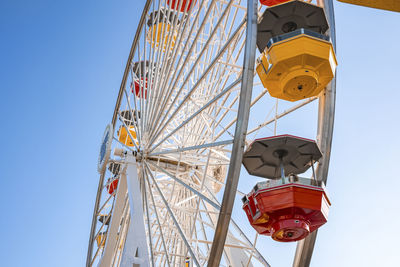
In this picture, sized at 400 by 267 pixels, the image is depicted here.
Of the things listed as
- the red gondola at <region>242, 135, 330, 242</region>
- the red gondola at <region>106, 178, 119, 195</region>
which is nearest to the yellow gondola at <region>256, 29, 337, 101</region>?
the red gondola at <region>242, 135, 330, 242</region>

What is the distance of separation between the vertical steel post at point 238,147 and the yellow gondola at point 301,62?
934 mm

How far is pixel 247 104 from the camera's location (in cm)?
592

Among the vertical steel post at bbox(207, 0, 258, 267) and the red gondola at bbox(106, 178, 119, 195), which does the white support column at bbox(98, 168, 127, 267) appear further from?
the vertical steel post at bbox(207, 0, 258, 267)

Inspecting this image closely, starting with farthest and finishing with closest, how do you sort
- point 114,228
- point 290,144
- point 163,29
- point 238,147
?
1. point 163,29
2. point 114,228
3. point 290,144
4. point 238,147

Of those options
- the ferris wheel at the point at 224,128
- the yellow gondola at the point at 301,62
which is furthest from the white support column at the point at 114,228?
the yellow gondola at the point at 301,62

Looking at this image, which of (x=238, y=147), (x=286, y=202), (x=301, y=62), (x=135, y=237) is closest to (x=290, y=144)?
(x=286, y=202)

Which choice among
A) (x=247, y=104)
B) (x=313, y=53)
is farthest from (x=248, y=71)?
(x=313, y=53)

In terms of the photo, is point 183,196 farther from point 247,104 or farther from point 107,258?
point 247,104

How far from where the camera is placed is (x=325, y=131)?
7734mm

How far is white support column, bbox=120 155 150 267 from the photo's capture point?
306 inches

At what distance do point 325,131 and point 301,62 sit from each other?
147 centimetres

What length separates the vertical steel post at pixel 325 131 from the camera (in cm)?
768

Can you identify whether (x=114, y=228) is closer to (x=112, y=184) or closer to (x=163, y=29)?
(x=112, y=184)

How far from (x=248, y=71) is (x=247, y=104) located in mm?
467
